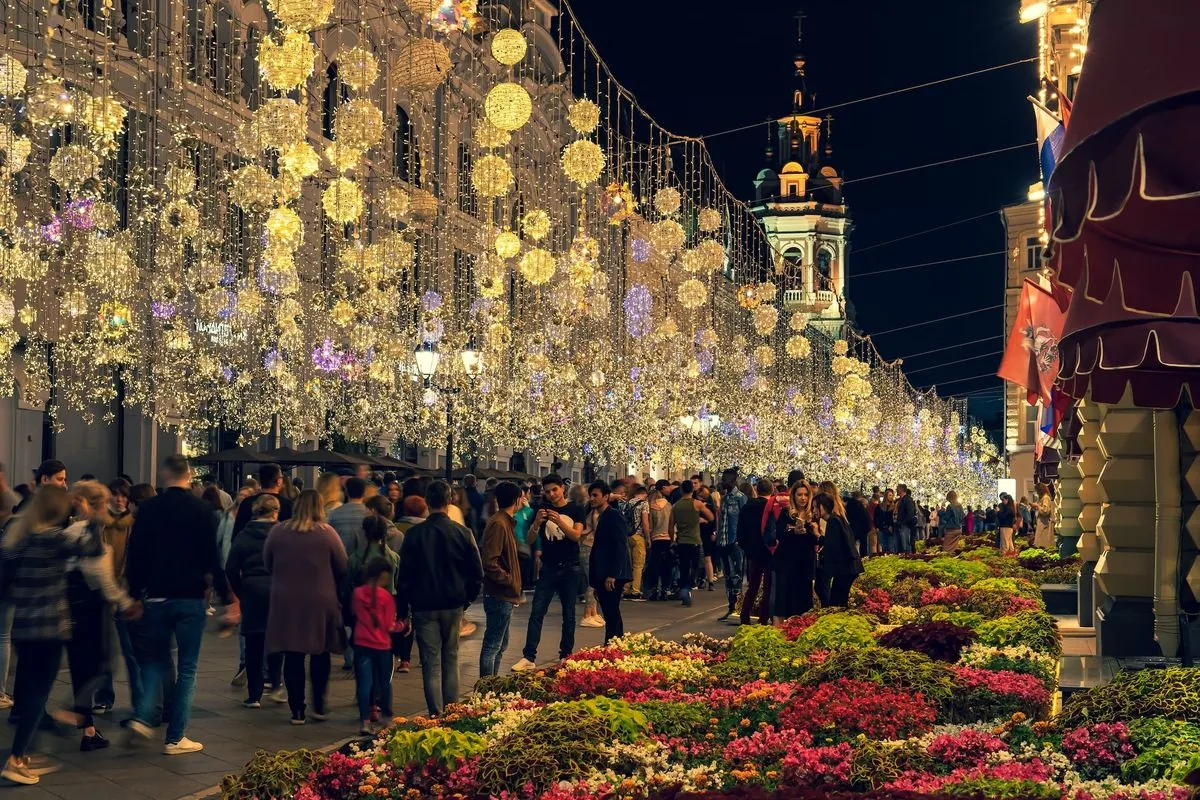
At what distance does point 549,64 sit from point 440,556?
46862mm

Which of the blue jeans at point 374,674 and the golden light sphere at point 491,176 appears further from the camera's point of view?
the golden light sphere at point 491,176

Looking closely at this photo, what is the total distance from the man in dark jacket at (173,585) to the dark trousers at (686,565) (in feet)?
48.2

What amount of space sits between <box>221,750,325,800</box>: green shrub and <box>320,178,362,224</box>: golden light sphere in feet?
36.7

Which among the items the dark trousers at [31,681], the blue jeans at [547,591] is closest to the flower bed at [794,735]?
the dark trousers at [31,681]

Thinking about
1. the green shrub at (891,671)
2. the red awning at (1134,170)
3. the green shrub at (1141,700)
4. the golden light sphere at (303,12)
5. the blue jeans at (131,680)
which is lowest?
the blue jeans at (131,680)

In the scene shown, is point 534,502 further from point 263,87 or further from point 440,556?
point 440,556

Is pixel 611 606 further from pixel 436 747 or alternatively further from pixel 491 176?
pixel 436 747

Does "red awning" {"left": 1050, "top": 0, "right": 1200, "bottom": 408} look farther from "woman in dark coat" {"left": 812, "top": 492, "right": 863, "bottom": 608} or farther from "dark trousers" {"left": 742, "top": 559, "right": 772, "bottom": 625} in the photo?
"dark trousers" {"left": 742, "top": 559, "right": 772, "bottom": 625}

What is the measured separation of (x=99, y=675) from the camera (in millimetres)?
11102

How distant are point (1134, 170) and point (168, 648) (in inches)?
310

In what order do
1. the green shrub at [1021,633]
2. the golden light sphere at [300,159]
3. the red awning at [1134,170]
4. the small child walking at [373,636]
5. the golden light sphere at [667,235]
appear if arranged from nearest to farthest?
the red awning at [1134,170] < the green shrub at [1021,633] < the small child walking at [373,636] < the golden light sphere at [300,159] < the golden light sphere at [667,235]

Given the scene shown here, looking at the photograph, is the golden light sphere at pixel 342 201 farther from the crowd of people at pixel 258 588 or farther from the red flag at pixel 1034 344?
the red flag at pixel 1034 344

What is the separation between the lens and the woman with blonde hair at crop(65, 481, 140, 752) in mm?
10406

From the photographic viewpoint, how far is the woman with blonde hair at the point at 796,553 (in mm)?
17781
